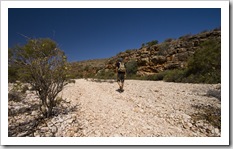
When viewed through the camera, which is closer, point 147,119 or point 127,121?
point 127,121

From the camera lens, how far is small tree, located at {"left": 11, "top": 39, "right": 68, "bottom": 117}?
3.39 metres

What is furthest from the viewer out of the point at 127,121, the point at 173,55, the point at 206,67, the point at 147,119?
the point at 173,55

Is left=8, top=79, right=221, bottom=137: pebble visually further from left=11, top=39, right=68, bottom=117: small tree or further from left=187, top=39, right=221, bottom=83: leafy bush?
left=187, top=39, right=221, bottom=83: leafy bush

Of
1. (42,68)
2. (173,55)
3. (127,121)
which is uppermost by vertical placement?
(173,55)

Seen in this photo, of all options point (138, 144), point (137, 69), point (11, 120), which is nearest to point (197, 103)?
point (138, 144)

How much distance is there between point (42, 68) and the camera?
3488 mm

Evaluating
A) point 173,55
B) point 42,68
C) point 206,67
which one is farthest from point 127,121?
point 173,55

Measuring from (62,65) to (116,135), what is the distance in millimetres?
2149

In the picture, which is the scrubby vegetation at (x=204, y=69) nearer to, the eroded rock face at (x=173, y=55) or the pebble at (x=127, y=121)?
the pebble at (x=127, y=121)

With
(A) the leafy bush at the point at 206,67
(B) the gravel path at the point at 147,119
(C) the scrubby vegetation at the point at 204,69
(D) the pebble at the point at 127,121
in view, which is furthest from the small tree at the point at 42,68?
(C) the scrubby vegetation at the point at 204,69

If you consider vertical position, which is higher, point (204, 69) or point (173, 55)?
point (173, 55)

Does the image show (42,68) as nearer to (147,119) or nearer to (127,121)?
(127,121)

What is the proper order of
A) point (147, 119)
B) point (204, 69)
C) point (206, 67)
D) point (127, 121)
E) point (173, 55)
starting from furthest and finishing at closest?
point (173, 55)
point (204, 69)
point (206, 67)
point (147, 119)
point (127, 121)

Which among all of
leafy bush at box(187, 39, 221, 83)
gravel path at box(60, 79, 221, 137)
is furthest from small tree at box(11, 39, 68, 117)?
leafy bush at box(187, 39, 221, 83)
